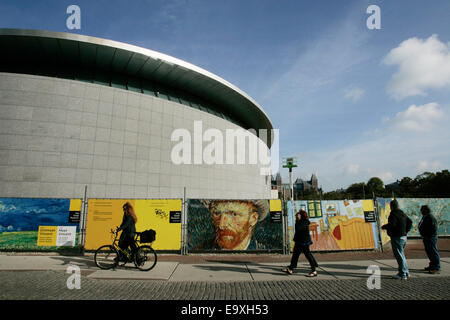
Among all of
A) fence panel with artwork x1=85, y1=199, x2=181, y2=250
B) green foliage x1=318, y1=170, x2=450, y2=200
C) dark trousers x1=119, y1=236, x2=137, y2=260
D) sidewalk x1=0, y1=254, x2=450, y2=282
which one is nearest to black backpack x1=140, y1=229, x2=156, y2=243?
dark trousers x1=119, y1=236, x2=137, y2=260

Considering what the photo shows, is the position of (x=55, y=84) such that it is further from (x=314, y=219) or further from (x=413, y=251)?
(x=413, y=251)

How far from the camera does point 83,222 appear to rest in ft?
30.9

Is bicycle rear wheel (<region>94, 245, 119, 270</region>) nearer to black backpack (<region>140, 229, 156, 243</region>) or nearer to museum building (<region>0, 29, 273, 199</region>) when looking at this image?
black backpack (<region>140, 229, 156, 243</region>)

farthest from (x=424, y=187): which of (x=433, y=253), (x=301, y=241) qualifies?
(x=301, y=241)

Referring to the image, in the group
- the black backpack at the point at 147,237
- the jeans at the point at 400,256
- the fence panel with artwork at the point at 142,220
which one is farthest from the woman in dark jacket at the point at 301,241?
the fence panel with artwork at the point at 142,220

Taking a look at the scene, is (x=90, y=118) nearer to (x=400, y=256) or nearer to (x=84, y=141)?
(x=84, y=141)

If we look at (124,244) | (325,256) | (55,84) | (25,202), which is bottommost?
(325,256)

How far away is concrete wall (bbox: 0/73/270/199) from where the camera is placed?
45.7ft

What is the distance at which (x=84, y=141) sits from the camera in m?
15.0

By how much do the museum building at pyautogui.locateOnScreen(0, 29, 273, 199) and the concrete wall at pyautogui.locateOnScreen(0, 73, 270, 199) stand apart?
0.05 meters

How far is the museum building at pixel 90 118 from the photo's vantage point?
1407 cm

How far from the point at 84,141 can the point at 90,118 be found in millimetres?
1530

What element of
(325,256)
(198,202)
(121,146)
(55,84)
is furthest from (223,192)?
(55,84)
